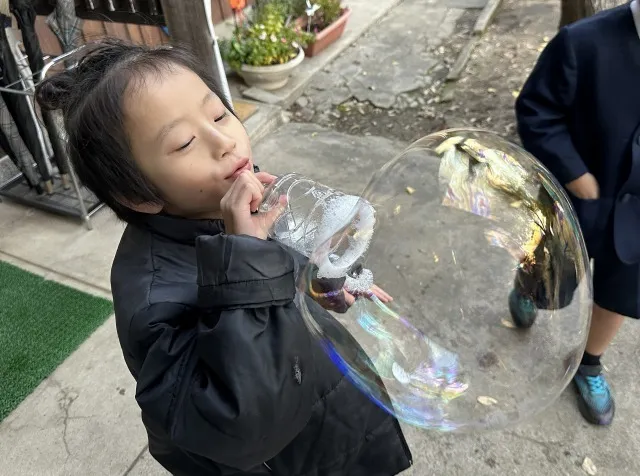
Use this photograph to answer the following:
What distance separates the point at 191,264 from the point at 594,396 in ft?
5.80

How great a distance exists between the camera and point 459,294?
3.72 ft

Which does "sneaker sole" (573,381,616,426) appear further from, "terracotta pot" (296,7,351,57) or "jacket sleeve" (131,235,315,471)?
"terracotta pot" (296,7,351,57)

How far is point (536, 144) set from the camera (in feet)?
5.93

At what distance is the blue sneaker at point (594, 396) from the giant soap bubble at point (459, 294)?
1.17 metres

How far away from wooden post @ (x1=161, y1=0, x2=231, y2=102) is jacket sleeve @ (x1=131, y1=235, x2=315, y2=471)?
227 cm

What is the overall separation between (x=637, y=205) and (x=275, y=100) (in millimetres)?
3536

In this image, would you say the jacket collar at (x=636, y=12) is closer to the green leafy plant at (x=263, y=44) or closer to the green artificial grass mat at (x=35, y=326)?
the green artificial grass mat at (x=35, y=326)

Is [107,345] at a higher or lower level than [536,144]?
lower

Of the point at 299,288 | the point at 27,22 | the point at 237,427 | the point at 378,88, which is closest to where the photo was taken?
the point at 237,427

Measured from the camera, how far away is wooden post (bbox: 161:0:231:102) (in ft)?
10.1

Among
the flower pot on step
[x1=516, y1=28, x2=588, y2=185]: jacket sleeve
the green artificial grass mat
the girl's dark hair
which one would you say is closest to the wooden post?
the green artificial grass mat

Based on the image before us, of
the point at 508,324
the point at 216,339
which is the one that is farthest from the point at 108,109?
the point at 508,324

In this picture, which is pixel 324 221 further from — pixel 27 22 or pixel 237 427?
pixel 27 22

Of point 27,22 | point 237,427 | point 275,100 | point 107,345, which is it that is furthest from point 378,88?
point 237,427
